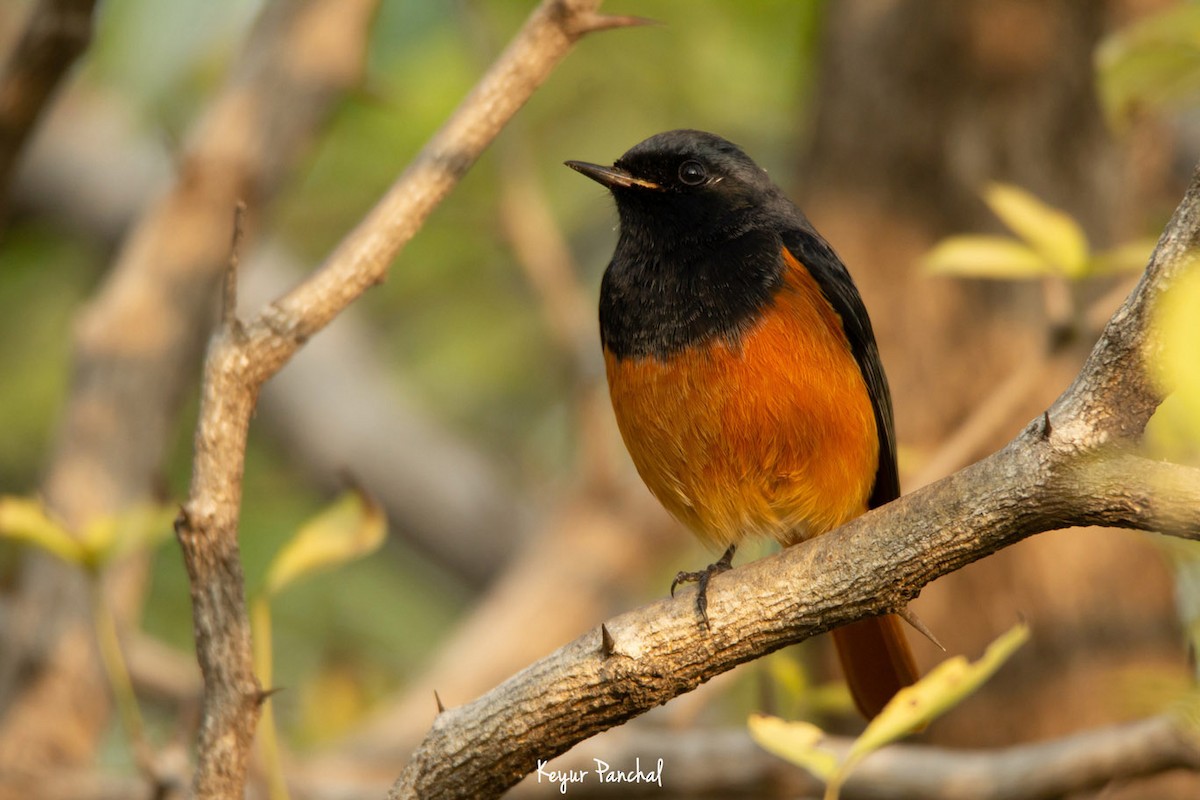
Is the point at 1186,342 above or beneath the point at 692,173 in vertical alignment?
beneath

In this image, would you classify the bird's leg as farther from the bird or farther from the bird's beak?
the bird's beak

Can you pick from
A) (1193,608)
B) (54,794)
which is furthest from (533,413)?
(1193,608)

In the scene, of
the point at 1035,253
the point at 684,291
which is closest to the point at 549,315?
the point at 684,291

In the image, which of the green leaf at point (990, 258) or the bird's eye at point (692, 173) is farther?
the bird's eye at point (692, 173)

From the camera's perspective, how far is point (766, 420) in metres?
3.29

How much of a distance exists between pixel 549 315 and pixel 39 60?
308cm

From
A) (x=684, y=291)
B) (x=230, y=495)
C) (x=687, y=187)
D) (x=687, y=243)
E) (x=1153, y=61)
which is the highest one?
(x=687, y=187)

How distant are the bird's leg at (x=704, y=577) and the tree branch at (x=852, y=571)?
0.7 inches

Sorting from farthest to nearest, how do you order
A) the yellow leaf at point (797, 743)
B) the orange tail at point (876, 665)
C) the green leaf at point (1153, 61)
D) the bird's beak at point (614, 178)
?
the bird's beak at point (614, 178)
the orange tail at point (876, 665)
the green leaf at point (1153, 61)
the yellow leaf at point (797, 743)

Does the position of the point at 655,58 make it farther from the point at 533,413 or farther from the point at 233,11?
the point at 533,413

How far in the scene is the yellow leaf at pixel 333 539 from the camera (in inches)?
105

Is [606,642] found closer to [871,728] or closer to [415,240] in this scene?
[871,728]

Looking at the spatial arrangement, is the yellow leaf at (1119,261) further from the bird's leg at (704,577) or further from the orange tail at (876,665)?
the bird's leg at (704,577)

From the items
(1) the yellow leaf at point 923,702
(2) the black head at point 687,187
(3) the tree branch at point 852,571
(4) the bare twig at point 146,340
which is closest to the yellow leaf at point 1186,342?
(3) the tree branch at point 852,571
